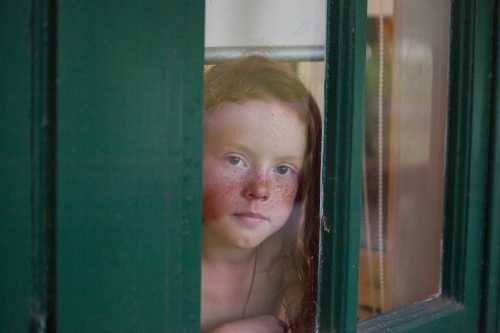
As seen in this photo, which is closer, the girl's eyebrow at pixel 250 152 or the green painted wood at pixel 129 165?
the green painted wood at pixel 129 165

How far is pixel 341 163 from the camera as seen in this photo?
3.46 feet

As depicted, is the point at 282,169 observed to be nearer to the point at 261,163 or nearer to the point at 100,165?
the point at 261,163

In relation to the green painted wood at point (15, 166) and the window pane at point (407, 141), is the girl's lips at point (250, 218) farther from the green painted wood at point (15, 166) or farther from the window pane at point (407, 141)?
the window pane at point (407, 141)

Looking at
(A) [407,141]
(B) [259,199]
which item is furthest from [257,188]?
(A) [407,141]

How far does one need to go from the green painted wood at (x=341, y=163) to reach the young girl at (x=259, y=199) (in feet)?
0.07

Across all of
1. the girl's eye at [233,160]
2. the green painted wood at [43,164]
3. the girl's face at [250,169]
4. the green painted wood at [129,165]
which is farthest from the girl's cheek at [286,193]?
the green painted wood at [43,164]

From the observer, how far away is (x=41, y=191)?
2.13 feet

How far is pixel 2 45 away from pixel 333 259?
0.69 metres

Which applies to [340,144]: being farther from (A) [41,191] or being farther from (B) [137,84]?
(A) [41,191]

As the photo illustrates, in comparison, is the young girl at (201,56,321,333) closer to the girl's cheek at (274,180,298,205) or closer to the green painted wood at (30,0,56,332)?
the girl's cheek at (274,180,298,205)

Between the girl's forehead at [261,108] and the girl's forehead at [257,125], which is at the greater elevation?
the girl's forehead at [261,108]

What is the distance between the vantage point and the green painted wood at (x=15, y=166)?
2.04 ft

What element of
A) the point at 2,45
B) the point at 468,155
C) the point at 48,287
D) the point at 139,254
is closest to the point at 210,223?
the point at 139,254

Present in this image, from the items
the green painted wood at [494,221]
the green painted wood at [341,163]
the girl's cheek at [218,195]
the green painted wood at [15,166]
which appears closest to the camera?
the green painted wood at [15,166]
